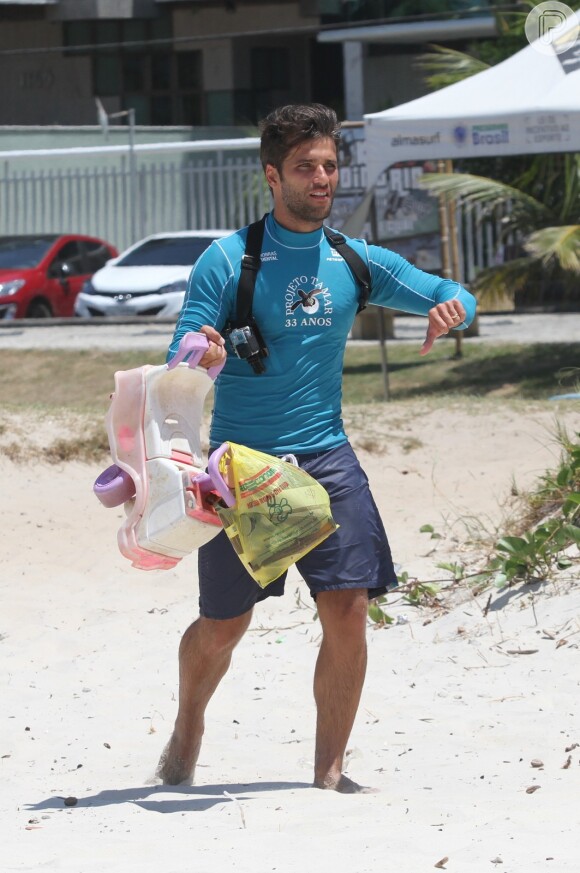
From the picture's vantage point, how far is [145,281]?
690 inches

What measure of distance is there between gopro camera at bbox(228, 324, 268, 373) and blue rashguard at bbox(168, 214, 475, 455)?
0.04 m

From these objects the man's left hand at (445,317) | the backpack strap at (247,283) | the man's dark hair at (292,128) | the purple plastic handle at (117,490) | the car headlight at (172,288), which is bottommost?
the car headlight at (172,288)

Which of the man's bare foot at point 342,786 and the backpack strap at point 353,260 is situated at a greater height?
the backpack strap at point 353,260

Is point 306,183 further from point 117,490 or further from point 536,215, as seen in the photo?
point 536,215

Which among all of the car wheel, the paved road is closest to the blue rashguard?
the paved road

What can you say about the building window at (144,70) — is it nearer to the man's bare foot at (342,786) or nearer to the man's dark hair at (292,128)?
the man's dark hair at (292,128)

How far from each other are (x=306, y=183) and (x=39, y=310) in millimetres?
14568

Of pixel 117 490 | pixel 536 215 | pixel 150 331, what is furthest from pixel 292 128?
pixel 150 331

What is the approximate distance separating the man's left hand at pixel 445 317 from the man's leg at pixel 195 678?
39.6 inches

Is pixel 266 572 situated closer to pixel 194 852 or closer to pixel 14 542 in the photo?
pixel 194 852

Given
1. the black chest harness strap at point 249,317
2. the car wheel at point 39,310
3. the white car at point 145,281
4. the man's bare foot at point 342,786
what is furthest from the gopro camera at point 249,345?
the car wheel at point 39,310

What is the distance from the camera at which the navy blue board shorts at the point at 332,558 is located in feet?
13.3

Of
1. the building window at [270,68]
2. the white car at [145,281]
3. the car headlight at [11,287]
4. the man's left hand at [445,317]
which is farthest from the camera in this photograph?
the building window at [270,68]

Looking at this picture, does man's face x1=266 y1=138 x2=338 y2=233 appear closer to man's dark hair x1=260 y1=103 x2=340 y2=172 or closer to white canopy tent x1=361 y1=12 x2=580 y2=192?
man's dark hair x1=260 y1=103 x2=340 y2=172
